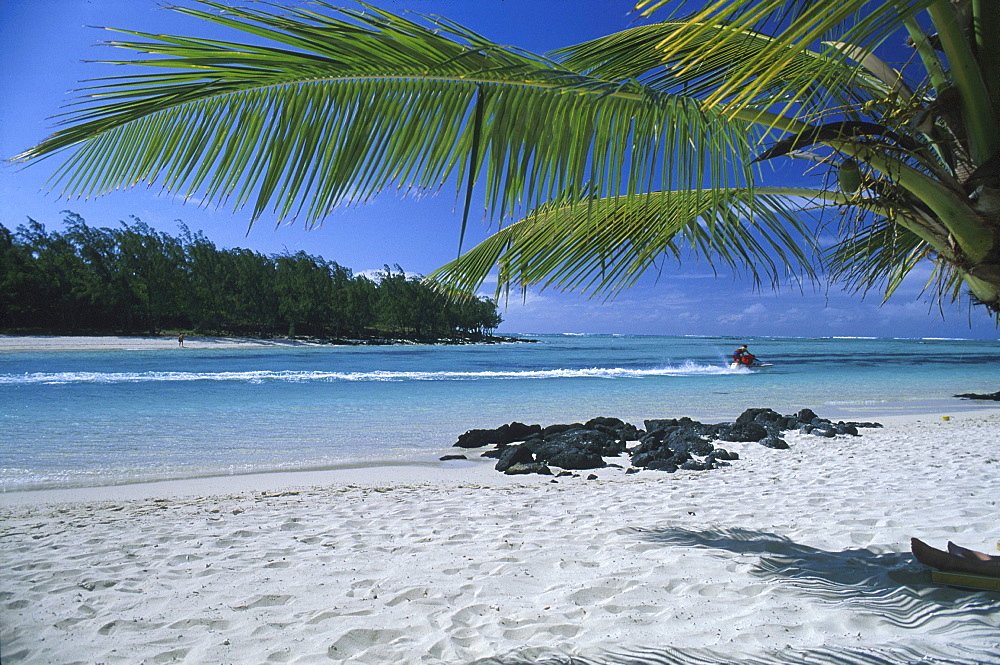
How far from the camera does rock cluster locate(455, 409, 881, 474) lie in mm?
7289

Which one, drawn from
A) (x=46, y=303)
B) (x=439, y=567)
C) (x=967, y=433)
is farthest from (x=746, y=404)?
(x=46, y=303)

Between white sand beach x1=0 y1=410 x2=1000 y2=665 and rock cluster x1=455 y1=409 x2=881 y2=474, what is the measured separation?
123 centimetres

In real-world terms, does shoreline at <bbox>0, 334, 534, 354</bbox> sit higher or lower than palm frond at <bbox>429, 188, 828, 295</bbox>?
lower

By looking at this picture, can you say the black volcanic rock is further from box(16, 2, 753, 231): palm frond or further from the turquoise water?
box(16, 2, 753, 231): palm frond

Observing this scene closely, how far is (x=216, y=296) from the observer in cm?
5847

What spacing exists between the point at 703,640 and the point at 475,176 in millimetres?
2120

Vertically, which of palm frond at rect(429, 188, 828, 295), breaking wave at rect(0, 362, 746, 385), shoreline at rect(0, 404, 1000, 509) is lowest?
breaking wave at rect(0, 362, 746, 385)

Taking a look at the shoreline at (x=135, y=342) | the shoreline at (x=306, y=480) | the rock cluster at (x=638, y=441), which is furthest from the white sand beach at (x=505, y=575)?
the shoreline at (x=135, y=342)

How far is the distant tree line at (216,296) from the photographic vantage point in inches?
1144

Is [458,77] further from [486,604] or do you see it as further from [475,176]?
[486,604]

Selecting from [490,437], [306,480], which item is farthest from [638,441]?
[306,480]

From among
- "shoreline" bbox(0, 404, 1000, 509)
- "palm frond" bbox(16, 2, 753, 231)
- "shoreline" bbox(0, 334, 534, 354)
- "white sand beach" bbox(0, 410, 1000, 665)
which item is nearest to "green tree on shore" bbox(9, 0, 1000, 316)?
"palm frond" bbox(16, 2, 753, 231)

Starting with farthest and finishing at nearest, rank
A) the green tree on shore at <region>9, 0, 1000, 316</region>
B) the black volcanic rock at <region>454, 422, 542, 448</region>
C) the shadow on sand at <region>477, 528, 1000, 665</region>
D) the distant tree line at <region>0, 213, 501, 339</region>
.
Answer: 1. the distant tree line at <region>0, 213, 501, 339</region>
2. the black volcanic rock at <region>454, 422, 542, 448</region>
3. the shadow on sand at <region>477, 528, 1000, 665</region>
4. the green tree on shore at <region>9, 0, 1000, 316</region>

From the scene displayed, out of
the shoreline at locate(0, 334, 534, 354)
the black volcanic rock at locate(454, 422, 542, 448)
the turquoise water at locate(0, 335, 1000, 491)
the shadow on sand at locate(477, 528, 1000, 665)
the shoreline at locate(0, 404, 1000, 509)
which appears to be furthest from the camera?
the shoreline at locate(0, 334, 534, 354)
